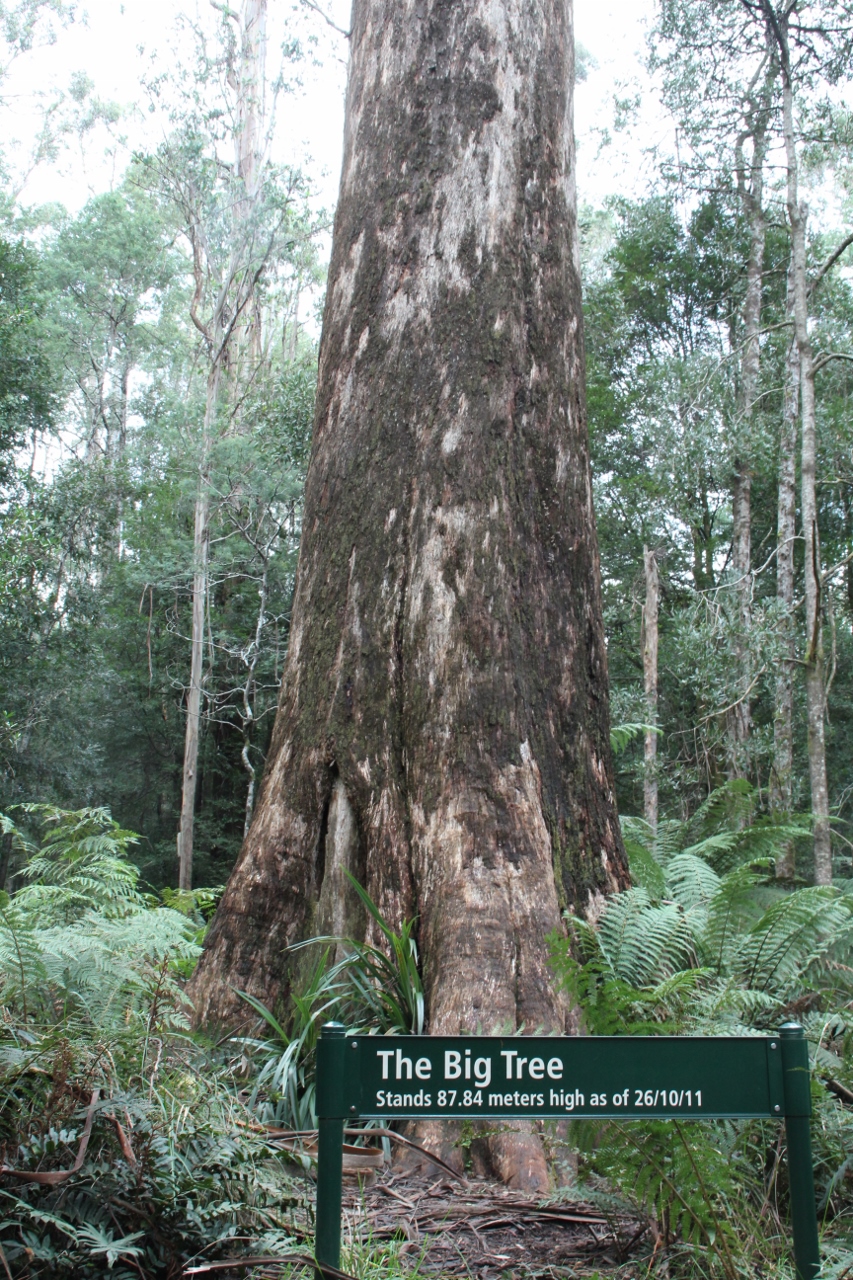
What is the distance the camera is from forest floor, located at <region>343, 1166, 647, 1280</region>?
2.16 meters

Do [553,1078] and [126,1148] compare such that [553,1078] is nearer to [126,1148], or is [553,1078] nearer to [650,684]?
[126,1148]

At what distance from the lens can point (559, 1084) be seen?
5.99 ft

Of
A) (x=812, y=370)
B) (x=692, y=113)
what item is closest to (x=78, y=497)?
(x=692, y=113)

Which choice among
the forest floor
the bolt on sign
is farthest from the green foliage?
the bolt on sign

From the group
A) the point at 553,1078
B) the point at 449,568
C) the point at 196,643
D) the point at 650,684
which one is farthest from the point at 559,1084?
the point at 196,643

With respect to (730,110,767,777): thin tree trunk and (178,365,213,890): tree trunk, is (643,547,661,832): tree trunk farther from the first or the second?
(178,365,213,890): tree trunk

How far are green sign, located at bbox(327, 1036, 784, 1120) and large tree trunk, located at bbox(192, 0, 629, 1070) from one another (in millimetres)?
1191

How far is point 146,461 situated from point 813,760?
69.1ft

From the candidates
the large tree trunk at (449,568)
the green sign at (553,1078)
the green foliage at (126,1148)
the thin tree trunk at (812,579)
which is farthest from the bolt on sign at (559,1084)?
the thin tree trunk at (812,579)

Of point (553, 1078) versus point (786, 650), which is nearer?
point (553, 1078)

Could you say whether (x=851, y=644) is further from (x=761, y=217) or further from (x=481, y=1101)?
(x=481, y=1101)

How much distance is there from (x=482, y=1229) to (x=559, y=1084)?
2.60ft

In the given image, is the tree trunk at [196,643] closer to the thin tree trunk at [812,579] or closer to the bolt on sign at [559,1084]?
the thin tree trunk at [812,579]

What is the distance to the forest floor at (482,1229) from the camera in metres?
2.16
